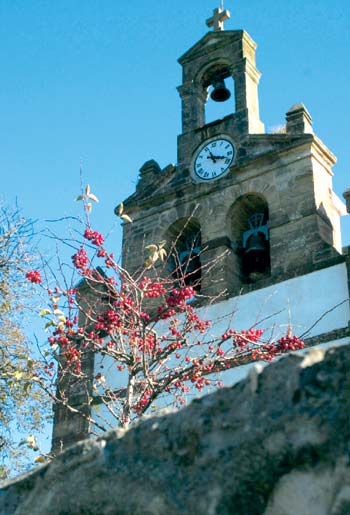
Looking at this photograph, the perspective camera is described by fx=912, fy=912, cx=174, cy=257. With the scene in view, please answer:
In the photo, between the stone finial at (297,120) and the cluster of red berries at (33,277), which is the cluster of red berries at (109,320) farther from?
the stone finial at (297,120)

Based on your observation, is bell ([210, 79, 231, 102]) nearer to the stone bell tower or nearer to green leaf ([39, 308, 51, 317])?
the stone bell tower

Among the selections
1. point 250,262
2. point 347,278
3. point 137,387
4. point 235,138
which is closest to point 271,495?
point 137,387

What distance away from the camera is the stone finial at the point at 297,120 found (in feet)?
48.2

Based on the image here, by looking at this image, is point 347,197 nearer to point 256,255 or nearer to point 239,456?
point 256,255

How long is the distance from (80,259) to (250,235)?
6963 millimetres

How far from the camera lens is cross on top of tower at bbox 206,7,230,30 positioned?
17.7 metres

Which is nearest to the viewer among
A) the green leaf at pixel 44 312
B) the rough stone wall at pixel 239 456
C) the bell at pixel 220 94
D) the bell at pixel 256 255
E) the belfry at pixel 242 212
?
the rough stone wall at pixel 239 456

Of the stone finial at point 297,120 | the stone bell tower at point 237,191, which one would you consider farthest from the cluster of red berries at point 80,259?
the stone finial at point 297,120

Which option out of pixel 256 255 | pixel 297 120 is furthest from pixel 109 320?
pixel 297 120

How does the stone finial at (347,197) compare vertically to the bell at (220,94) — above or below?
below

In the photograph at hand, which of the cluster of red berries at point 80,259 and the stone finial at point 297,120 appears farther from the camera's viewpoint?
the stone finial at point 297,120

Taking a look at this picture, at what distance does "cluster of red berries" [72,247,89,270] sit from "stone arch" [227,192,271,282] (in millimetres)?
6143

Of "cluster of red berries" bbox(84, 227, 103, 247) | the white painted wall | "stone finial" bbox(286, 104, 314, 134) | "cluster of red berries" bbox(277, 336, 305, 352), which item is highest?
"stone finial" bbox(286, 104, 314, 134)

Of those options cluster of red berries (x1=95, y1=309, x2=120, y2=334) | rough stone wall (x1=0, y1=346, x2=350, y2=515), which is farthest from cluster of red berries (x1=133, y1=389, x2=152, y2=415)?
rough stone wall (x1=0, y1=346, x2=350, y2=515)
